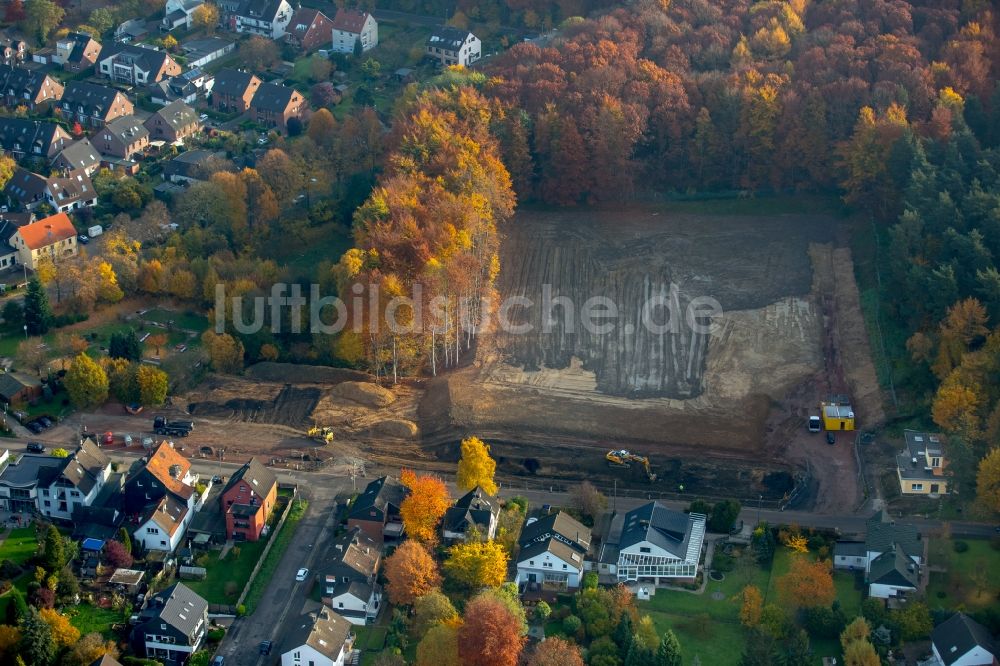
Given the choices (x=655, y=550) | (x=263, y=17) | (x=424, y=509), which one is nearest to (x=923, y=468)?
(x=655, y=550)

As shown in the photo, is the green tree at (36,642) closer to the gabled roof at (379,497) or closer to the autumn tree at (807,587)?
the gabled roof at (379,497)

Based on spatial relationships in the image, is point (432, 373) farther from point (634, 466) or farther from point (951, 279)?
point (951, 279)

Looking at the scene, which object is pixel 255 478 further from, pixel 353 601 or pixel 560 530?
pixel 560 530

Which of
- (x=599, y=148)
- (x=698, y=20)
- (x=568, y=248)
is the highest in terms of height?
(x=698, y=20)

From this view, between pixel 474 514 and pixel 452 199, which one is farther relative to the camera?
pixel 452 199

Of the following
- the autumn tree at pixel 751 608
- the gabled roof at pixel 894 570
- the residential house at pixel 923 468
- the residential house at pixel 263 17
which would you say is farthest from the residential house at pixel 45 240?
the gabled roof at pixel 894 570

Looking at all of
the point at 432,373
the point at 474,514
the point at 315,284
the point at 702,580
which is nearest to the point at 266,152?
the point at 315,284

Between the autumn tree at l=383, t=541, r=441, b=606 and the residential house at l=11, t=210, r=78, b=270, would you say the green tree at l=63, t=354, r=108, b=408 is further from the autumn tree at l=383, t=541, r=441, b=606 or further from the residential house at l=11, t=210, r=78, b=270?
the autumn tree at l=383, t=541, r=441, b=606
